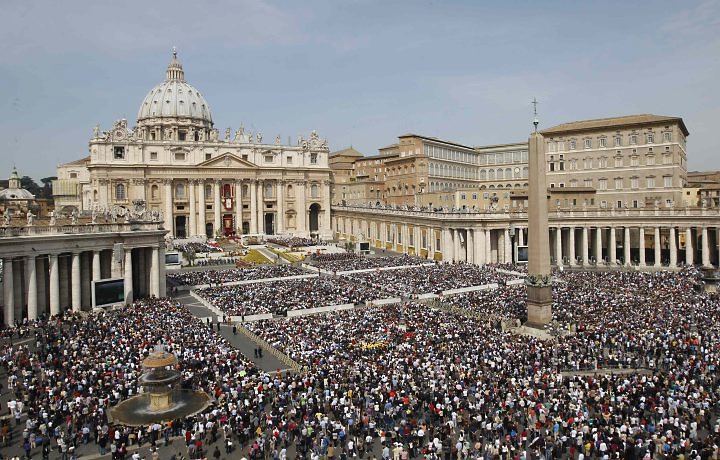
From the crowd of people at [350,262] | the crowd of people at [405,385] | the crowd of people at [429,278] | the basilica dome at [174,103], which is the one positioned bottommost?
the crowd of people at [405,385]

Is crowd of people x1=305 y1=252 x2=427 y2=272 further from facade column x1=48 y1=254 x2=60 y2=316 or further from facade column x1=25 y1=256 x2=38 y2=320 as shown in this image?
facade column x1=25 y1=256 x2=38 y2=320

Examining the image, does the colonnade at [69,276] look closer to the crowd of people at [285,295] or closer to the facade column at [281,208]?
the crowd of people at [285,295]

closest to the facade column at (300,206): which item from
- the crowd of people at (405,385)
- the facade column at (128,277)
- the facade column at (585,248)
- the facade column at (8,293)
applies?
the facade column at (585,248)

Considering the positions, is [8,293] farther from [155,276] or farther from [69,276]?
[155,276]

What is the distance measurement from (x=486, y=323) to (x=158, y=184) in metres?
74.5

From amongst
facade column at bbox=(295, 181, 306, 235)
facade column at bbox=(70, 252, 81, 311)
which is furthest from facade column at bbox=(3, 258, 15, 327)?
facade column at bbox=(295, 181, 306, 235)

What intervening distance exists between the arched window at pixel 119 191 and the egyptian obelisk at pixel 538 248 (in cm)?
7555

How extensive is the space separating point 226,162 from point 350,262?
44.0m

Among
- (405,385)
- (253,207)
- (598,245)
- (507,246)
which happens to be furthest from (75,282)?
(253,207)

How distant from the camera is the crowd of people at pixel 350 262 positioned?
59806 millimetres

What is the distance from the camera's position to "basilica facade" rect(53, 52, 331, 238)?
92.2 metres

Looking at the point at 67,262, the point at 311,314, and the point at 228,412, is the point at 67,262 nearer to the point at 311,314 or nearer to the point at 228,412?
the point at 311,314

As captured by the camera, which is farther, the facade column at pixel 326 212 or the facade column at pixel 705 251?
the facade column at pixel 326 212

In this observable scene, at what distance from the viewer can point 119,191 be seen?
9294 centimetres
